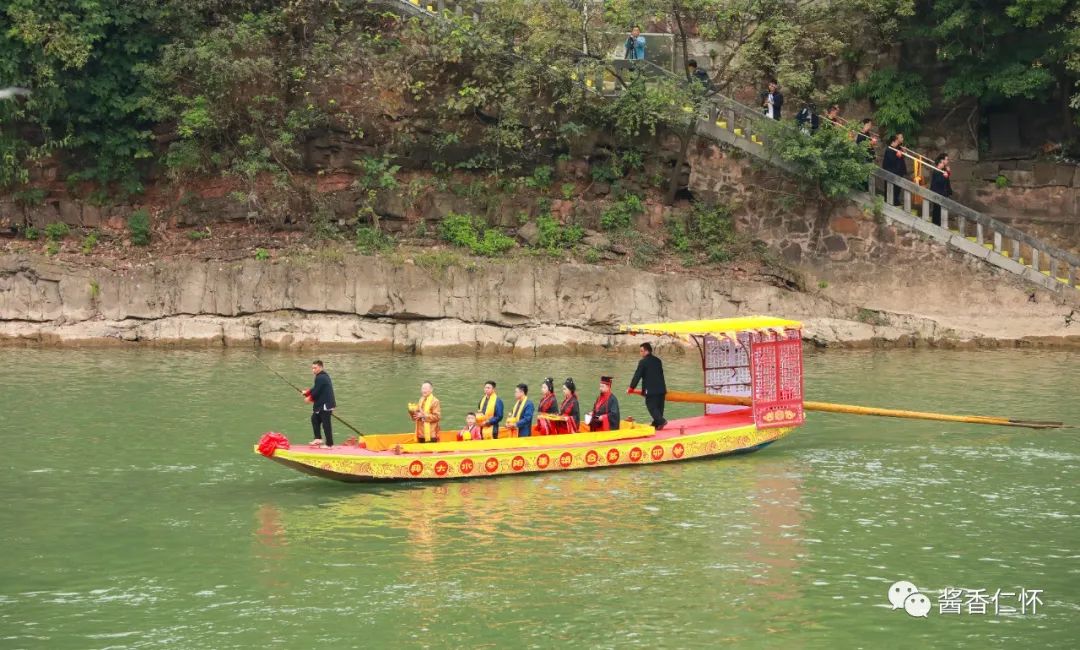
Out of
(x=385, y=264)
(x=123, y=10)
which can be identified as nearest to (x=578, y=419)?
(x=385, y=264)

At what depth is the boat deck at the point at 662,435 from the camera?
72.2 ft

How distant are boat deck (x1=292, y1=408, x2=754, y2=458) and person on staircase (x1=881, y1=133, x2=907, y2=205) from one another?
1577 cm

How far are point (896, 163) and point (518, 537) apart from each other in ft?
76.9

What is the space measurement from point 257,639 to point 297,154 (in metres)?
25.5

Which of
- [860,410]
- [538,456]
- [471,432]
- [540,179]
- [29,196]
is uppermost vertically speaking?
[540,179]

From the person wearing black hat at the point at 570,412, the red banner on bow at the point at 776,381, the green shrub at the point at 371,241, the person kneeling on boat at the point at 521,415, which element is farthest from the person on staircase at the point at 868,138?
the person kneeling on boat at the point at 521,415

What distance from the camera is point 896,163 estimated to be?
39.6 meters

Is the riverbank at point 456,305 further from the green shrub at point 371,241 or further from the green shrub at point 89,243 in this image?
the green shrub at point 371,241

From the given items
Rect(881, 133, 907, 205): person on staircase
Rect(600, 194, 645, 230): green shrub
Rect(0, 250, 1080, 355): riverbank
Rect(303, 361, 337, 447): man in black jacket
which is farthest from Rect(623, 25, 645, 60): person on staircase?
Rect(303, 361, 337, 447): man in black jacket

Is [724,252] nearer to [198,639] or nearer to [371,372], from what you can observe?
[371,372]

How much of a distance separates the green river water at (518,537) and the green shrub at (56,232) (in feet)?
35.9

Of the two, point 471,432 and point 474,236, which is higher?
point 474,236

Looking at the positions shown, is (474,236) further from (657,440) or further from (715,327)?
(657,440)

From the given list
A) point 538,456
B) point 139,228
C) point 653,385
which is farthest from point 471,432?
point 139,228
